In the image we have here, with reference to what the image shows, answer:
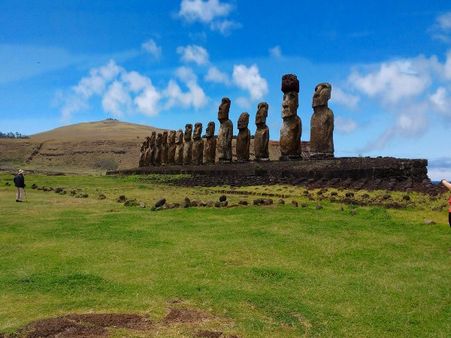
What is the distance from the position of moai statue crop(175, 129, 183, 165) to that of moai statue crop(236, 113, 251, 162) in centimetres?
1171

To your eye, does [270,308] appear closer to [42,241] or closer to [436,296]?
[436,296]

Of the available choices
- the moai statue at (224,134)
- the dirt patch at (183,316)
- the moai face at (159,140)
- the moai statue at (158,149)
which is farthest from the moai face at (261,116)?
the moai face at (159,140)

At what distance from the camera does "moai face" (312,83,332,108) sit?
1897 centimetres

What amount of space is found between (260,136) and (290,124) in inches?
127

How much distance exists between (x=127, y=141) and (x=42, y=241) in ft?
→ 239

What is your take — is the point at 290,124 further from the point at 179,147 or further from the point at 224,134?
the point at 179,147

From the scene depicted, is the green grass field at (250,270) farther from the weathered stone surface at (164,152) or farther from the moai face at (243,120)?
the weathered stone surface at (164,152)

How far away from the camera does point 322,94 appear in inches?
746

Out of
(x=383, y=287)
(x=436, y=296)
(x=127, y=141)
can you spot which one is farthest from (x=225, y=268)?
(x=127, y=141)

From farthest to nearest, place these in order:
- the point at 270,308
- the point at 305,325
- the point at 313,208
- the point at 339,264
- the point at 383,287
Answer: the point at 313,208 < the point at 339,264 < the point at 383,287 < the point at 270,308 < the point at 305,325

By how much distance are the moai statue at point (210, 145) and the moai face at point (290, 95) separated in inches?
400

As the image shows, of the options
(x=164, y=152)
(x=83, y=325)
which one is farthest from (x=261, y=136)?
(x=83, y=325)

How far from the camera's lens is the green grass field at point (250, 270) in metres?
4.87

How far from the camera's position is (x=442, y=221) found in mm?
8797
